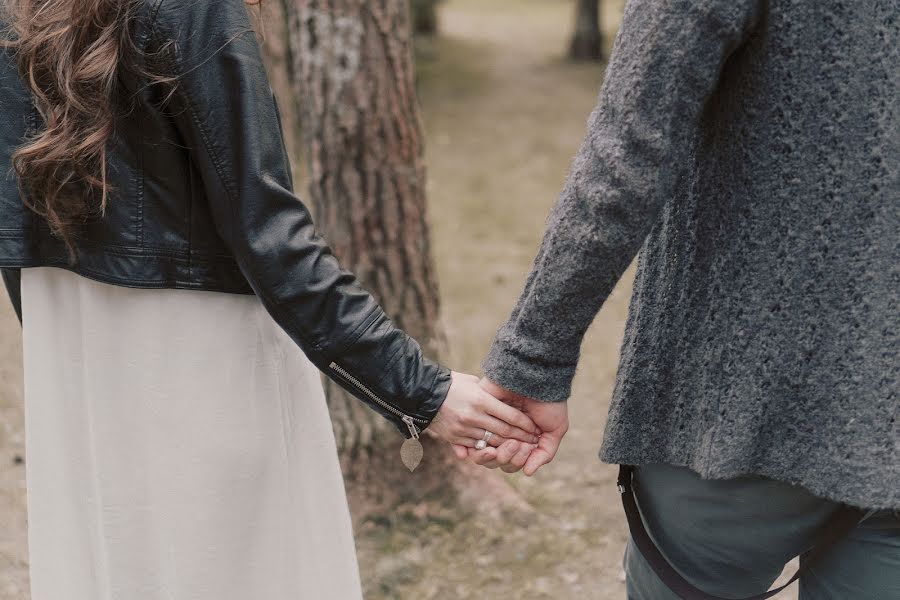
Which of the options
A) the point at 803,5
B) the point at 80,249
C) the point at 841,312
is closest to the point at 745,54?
the point at 803,5

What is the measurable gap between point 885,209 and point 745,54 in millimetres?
303

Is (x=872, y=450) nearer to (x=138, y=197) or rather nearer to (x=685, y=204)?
(x=685, y=204)

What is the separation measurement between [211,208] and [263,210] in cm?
10

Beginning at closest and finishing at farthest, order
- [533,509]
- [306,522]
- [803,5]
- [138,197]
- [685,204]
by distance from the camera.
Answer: [803,5] < [685,204] < [138,197] < [306,522] < [533,509]

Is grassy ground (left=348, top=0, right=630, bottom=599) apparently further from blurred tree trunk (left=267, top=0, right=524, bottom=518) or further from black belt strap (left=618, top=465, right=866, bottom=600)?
black belt strap (left=618, top=465, right=866, bottom=600)

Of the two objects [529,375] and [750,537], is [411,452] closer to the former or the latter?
[529,375]

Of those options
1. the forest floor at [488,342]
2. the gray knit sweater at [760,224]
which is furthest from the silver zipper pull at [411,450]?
the forest floor at [488,342]

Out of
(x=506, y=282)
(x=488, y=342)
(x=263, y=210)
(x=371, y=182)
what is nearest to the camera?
(x=263, y=210)

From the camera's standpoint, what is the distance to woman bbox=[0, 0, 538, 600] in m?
1.65

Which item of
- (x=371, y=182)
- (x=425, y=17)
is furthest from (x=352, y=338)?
(x=425, y=17)

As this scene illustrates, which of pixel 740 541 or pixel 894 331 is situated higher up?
pixel 894 331

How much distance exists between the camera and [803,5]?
1363 mm

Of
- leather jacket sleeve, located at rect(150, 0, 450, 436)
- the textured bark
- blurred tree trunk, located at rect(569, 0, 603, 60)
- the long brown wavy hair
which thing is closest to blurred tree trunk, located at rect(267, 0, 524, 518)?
the textured bark

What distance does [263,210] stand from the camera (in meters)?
1.72
